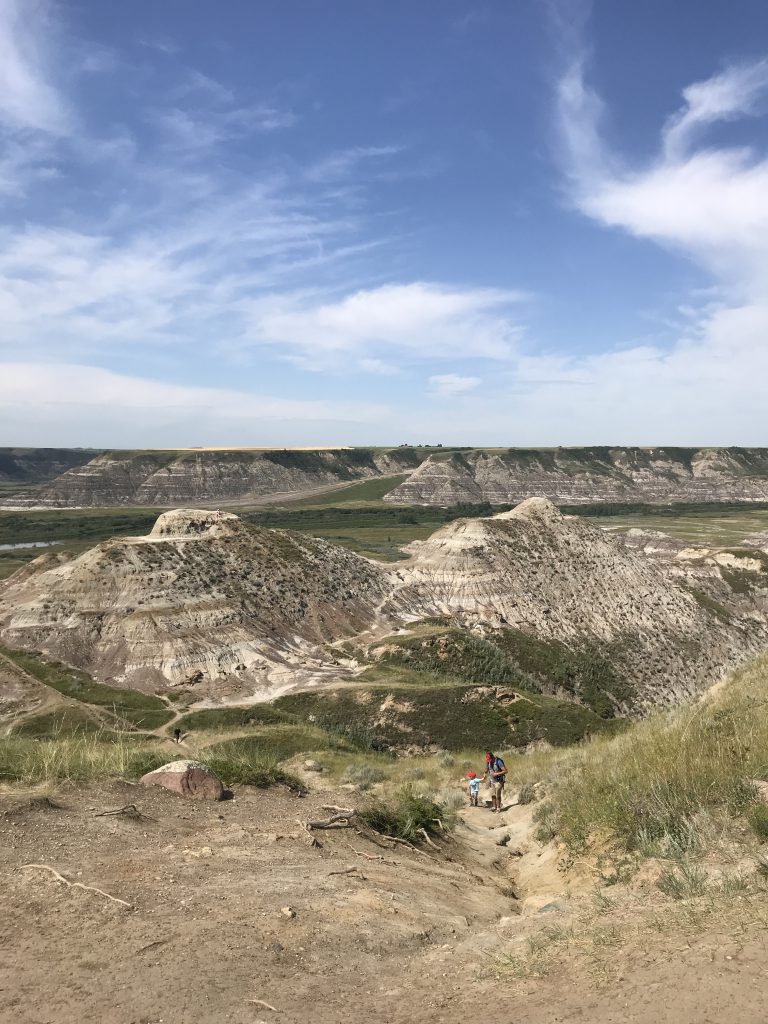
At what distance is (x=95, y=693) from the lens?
45.9 metres

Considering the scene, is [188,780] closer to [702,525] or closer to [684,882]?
[684,882]

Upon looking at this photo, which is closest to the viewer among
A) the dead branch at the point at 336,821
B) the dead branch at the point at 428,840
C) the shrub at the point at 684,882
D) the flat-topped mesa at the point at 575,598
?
the shrub at the point at 684,882

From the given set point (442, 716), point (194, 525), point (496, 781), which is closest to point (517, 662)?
point (442, 716)

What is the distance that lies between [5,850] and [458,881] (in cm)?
715

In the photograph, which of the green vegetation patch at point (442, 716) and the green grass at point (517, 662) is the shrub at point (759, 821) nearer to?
the green vegetation patch at point (442, 716)

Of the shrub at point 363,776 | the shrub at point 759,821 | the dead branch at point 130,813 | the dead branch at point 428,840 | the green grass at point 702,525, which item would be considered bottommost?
the green grass at point 702,525

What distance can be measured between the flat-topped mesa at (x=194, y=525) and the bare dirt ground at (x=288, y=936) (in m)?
57.0

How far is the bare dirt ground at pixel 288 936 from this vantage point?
505 centimetres

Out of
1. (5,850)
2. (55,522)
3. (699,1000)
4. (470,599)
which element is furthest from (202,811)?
(55,522)

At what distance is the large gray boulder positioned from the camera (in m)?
12.0

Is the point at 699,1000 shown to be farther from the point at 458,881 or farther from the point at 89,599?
the point at 89,599

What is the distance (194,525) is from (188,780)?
58304mm

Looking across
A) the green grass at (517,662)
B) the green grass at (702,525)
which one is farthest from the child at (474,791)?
the green grass at (702,525)

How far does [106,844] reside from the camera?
30.1 ft
